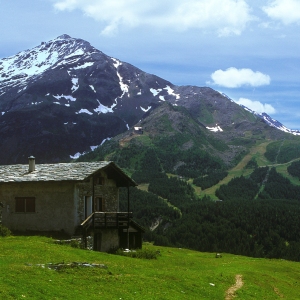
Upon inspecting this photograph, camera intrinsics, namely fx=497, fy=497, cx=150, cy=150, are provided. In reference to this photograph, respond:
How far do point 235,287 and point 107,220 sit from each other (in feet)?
63.1

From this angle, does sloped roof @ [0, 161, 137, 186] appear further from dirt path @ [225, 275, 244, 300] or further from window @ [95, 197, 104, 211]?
dirt path @ [225, 275, 244, 300]

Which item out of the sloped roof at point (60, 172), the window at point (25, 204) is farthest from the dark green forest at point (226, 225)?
the window at point (25, 204)

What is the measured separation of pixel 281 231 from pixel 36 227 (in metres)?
105

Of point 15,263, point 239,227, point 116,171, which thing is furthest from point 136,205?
point 15,263

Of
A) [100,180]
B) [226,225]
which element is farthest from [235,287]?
[226,225]

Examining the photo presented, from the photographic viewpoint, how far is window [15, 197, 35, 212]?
155 ft

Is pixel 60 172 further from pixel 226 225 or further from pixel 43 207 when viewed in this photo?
pixel 226 225

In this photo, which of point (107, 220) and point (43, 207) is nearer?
point (43, 207)

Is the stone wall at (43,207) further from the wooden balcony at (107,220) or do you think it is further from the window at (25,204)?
the wooden balcony at (107,220)

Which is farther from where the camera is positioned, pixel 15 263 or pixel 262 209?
pixel 262 209

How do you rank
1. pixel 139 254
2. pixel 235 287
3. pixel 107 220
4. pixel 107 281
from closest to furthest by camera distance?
pixel 107 281 → pixel 235 287 → pixel 139 254 → pixel 107 220

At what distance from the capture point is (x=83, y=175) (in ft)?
150

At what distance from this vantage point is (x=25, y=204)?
156 ft

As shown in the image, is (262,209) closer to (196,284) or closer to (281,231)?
(281,231)
